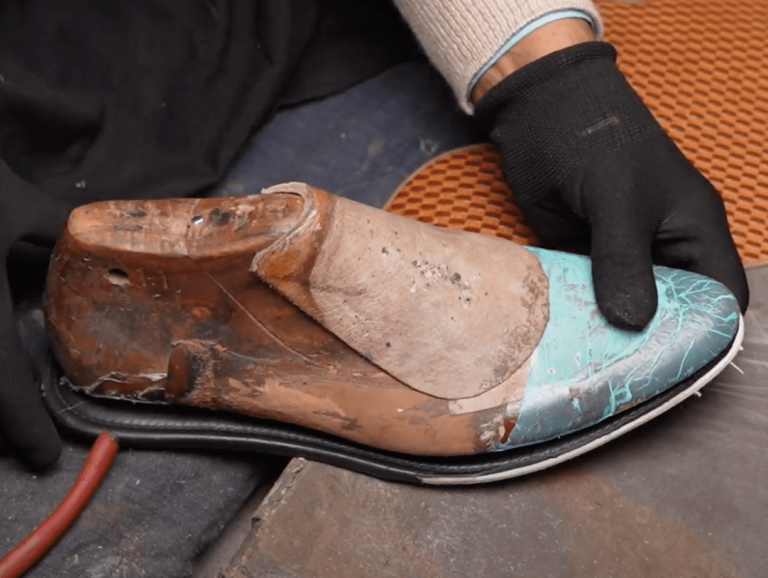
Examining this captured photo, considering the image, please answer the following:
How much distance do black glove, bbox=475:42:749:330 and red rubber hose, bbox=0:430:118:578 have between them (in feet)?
1.61

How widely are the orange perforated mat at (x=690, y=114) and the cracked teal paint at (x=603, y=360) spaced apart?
9.5 inches

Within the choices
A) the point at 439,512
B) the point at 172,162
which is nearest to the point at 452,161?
the point at 172,162

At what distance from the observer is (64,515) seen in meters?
0.72

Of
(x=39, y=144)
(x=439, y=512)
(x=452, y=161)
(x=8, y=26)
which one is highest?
(x=8, y=26)

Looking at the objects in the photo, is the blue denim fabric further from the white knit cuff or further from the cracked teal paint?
the cracked teal paint

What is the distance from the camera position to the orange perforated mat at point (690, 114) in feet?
3.24

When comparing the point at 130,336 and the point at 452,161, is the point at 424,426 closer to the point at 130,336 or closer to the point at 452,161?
the point at 130,336

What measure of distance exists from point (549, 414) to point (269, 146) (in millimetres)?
552

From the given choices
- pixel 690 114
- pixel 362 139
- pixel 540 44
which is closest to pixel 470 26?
pixel 540 44

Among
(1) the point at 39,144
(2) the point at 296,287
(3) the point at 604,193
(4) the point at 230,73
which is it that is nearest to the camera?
(2) the point at 296,287

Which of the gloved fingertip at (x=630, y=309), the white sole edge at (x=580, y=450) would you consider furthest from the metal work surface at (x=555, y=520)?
the gloved fingertip at (x=630, y=309)

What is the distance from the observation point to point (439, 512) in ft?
2.48

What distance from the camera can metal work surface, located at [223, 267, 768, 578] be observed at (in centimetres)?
72

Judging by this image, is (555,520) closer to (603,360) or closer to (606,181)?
(603,360)
